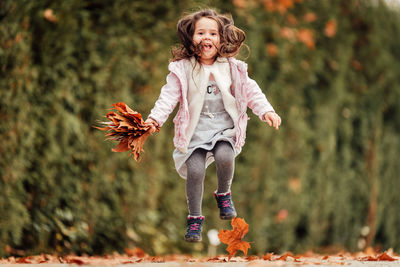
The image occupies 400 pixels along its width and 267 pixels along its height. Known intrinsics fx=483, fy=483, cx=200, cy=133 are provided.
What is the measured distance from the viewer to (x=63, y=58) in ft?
14.9

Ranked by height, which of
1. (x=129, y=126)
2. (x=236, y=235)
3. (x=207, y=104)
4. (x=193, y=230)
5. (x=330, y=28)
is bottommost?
(x=236, y=235)

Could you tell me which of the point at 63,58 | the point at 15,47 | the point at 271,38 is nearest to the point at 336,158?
the point at 271,38

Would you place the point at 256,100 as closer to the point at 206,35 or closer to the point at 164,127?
the point at 206,35

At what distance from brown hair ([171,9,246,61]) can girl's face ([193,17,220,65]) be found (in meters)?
0.02

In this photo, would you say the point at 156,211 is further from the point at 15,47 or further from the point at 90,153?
the point at 15,47

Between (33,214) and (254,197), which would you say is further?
(254,197)

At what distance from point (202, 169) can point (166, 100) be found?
1.25ft

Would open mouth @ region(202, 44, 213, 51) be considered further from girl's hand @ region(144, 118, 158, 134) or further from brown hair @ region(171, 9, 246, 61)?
girl's hand @ region(144, 118, 158, 134)

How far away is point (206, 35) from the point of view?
231cm

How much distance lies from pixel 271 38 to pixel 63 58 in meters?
2.55

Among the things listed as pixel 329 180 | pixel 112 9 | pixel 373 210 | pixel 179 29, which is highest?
pixel 112 9

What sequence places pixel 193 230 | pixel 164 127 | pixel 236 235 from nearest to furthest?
1. pixel 193 230
2. pixel 236 235
3. pixel 164 127

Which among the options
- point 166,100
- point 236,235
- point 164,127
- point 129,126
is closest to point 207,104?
point 166,100

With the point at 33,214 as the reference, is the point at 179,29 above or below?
above
